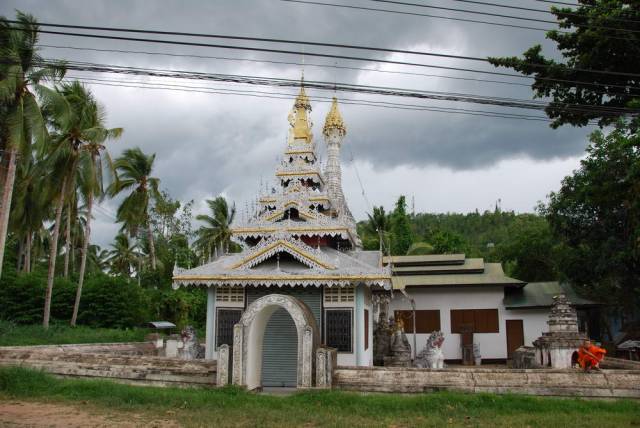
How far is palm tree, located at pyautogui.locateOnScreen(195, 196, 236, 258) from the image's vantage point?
44.8 metres

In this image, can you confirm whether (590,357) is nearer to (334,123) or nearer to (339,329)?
(339,329)

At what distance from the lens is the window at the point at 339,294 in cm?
1705

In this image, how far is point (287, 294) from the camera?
55.9 feet

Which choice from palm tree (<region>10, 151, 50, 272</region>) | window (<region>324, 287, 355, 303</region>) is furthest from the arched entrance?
palm tree (<region>10, 151, 50, 272</region>)

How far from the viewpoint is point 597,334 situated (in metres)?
28.7

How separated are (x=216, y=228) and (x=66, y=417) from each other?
35.2 metres

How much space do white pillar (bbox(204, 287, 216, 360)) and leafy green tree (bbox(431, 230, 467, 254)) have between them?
27.4 m

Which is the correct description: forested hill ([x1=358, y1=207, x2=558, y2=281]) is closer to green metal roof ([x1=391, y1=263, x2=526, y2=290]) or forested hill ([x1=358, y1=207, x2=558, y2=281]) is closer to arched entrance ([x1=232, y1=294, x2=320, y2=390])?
green metal roof ([x1=391, y1=263, x2=526, y2=290])

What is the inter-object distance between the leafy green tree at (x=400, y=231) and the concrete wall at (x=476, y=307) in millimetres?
15050

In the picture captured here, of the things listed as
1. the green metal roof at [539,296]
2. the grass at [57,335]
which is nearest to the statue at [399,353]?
the green metal roof at [539,296]

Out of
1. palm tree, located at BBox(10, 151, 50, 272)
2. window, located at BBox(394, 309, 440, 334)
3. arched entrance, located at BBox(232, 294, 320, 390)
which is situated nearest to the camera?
arched entrance, located at BBox(232, 294, 320, 390)

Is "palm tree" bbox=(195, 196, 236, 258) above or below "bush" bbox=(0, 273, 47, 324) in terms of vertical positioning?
above

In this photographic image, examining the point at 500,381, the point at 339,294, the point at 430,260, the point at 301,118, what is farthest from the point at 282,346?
the point at 430,260

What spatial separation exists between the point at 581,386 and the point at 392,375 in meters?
4.64
